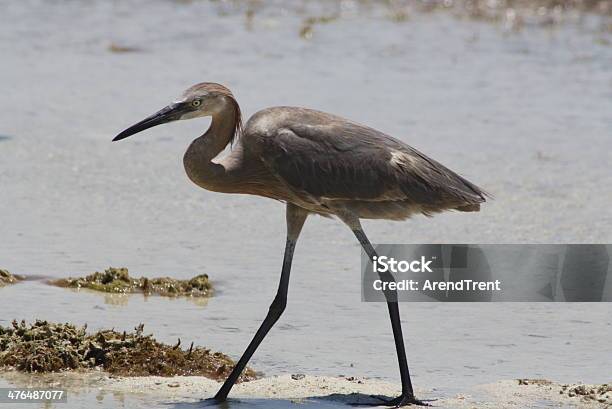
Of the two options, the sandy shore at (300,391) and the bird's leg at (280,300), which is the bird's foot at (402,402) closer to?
the sandy shore at (300,391)

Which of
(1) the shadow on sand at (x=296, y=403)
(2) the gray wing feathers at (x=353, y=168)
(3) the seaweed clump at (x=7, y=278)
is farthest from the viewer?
(3) the seaweed clump at (x=7, y=278)

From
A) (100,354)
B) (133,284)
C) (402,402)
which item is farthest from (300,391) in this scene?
(133,284)

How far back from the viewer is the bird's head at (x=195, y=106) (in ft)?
20.9

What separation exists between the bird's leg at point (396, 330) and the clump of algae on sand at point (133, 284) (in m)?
1.57

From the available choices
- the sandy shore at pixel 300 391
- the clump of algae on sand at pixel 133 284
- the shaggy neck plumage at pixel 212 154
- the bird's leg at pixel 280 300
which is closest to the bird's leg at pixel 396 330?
the sandy shore at pixel 300 391

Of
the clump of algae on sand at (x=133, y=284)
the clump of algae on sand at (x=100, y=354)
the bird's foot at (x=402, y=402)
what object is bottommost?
the bird's foot at (x=402, y=402)

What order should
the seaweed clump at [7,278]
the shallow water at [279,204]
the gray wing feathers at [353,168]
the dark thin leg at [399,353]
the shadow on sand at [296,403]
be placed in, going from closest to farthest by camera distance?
the shadow on sand at [296,403] → the dark thin leg at [399,353] → the gray wing feathers at [353,168] → the shallow water at [279,204] → the seaweed clump at [7,278]

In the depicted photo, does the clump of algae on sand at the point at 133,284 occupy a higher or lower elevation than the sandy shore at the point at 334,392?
higher

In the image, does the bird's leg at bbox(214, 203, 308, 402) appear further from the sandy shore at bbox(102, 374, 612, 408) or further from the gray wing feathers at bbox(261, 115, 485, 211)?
the gray wing feathers at bbox(261, 115, 485, 211)

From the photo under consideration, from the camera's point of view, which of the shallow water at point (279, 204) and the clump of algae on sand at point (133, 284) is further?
the clump of algae on sand at point (133, 284)

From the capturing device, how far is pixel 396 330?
6414mm

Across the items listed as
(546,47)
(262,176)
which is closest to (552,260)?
(262,176)

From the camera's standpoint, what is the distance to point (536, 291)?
8.18m

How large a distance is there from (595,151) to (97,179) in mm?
4410
